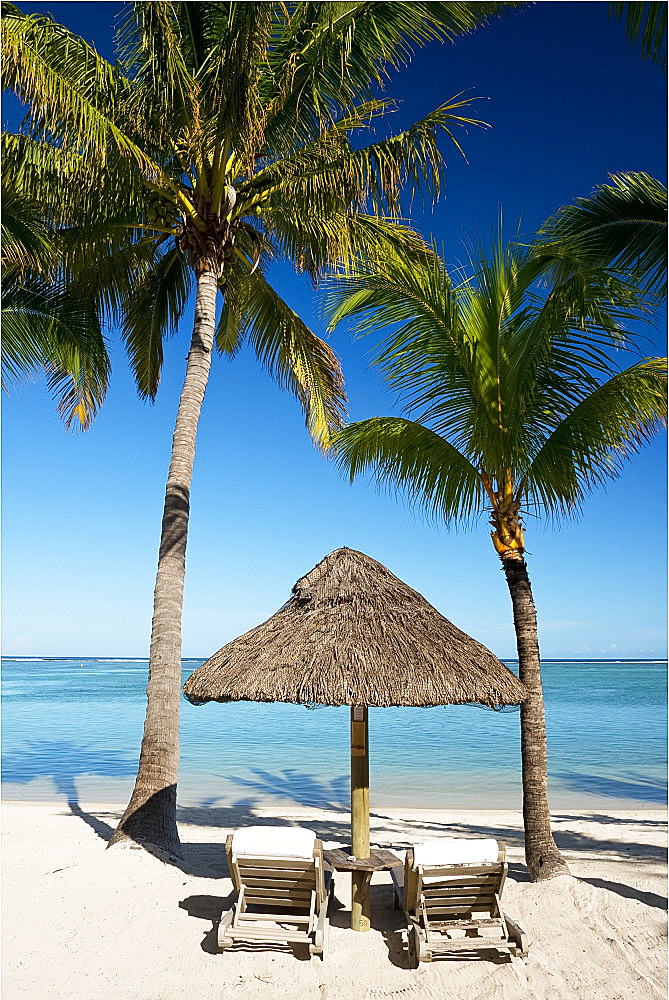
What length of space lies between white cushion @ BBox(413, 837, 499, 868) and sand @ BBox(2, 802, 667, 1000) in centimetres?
60

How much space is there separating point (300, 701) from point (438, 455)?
3.04 metres

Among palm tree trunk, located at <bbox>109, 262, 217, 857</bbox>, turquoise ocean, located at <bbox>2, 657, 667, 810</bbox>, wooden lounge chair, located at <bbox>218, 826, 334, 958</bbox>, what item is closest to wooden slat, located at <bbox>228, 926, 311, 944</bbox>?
wooden lounge chair, located at <bbox>218, 826, 334, 958</bbox>

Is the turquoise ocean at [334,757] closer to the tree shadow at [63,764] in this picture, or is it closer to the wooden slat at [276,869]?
the tree shadow at [63,764]

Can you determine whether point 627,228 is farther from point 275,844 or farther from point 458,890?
point 275,844

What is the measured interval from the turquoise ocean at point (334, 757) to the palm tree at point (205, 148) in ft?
23.6

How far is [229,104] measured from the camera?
7.16 meters

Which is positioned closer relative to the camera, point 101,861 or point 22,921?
point 22,921

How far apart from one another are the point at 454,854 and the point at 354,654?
1.44 metres

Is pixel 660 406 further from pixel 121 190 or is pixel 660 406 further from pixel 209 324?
pixel 121 190

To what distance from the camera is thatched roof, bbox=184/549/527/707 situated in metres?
4.91

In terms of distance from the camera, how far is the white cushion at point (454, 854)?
4.61m

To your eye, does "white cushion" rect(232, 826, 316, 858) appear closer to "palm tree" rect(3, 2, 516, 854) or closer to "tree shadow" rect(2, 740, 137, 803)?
"palm tree" rect(3, 2, 516, 854)

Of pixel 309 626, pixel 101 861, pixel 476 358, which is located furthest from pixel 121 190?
pixel 101 861

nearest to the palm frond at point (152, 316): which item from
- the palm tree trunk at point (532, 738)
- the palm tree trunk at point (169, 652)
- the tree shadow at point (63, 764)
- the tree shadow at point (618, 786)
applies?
the palm tree trunk at point (169, 652)
